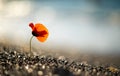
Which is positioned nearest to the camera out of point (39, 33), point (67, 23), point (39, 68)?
point (39, 68)

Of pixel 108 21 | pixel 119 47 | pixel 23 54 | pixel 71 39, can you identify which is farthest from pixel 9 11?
pixel 23 54

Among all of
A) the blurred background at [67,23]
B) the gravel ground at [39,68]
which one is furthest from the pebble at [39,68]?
the blurred background at [67,23]

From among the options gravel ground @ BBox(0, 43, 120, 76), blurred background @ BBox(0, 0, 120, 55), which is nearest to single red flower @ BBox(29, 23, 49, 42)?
gravel ground @ BBox(0, 43, 120, 76)

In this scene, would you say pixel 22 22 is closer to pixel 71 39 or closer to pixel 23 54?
pixel 71 39

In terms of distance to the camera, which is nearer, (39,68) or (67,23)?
(39,68)

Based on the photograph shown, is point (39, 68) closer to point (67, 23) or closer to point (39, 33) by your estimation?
point (39, 33)

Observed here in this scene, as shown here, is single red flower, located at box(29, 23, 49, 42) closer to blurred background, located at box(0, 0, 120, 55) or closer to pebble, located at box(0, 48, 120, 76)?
pebble, located at box(0, 48, 120, 76)

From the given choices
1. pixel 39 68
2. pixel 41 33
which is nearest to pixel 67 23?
pixel 41 33
